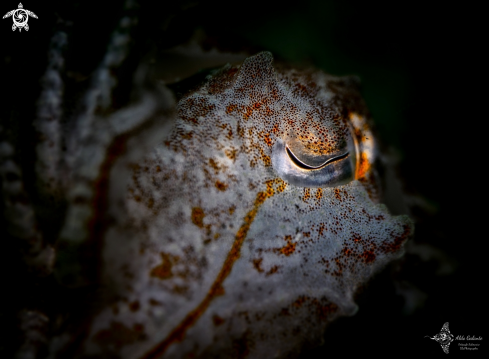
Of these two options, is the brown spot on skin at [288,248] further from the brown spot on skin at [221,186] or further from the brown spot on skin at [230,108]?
the brown spot on skin at [230,108]

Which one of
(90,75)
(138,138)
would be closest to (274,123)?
(138,138)

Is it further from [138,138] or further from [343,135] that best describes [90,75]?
[343,135]

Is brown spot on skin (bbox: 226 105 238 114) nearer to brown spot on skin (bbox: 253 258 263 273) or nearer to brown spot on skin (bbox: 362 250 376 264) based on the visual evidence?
brown spot on skin (bbox: 253 258 263 273)

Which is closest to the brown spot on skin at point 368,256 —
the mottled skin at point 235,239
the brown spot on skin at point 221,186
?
the mottled skin at point 235,239

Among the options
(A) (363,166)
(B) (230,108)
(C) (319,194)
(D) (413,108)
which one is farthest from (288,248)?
(D) (413,108)

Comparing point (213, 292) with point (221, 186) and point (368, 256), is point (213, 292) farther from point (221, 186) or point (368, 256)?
point (368, 256)

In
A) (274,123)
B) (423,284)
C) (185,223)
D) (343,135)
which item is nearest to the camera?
(185,223)

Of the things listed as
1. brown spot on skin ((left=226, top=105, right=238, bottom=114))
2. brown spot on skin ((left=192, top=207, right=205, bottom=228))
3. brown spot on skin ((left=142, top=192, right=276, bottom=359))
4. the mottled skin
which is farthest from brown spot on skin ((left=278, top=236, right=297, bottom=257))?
brown spot on skin ((left=226, top=105, right=238, bottom=114))
